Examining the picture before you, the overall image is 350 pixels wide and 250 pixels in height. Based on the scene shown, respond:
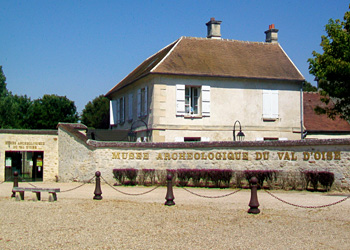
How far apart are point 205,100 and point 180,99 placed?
124 centimetres

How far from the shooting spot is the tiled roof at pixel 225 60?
23.6 meters

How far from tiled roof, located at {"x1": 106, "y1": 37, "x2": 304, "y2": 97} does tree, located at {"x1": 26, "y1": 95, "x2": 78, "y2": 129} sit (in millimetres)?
19910

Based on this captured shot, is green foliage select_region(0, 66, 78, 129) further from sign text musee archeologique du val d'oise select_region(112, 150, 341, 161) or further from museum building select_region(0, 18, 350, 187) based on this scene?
sign text musee archeologique du val d'oise select_region(112, 150, 341, 161)

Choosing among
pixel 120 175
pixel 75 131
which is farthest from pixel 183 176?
pixel 75 131

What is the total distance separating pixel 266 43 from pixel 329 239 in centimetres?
2033

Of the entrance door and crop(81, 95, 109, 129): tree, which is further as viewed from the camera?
crop(81, 95, 109, 129): tree

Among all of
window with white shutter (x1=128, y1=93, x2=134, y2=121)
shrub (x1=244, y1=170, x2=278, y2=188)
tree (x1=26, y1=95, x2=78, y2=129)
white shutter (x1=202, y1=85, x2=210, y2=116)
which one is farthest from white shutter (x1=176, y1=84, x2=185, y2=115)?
tree (x1=26, y1=95, x2=78, y2=129)

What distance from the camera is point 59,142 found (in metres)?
23.9

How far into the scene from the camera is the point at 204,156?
1802 cm

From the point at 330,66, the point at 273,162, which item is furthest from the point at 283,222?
the point at 330,66

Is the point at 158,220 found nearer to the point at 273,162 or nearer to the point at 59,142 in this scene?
the point at 273,162

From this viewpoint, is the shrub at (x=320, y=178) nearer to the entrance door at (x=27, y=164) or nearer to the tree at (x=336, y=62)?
the tree at (x=336, y=62)

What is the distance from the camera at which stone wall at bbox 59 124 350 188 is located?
15.2 m

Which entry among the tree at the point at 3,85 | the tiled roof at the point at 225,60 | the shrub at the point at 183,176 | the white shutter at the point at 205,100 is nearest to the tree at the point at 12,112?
the tree at the point at 3,85
